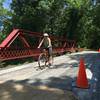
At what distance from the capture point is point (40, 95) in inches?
278

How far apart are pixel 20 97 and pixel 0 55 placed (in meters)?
7.91

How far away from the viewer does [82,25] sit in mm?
43500

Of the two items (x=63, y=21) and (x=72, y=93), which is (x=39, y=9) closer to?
(x=63, y=21)

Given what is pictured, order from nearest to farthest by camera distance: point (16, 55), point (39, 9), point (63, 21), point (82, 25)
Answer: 1. point (16, 55)
2. point (39, 9)
3. point (63, 21)
4. point (82, 25)

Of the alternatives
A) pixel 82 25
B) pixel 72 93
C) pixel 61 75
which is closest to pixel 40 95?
pixel 72 93

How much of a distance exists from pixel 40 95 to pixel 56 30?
30.8 m

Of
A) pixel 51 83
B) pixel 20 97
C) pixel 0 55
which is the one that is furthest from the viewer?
pixel 0 55

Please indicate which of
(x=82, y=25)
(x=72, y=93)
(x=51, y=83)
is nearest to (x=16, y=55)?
(x=51, y=83)

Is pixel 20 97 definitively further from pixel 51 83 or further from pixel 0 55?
pixel 0 55

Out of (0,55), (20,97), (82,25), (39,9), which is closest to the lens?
(20,97)

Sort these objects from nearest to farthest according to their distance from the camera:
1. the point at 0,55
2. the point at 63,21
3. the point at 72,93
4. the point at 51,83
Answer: the point at 72,93 → the point at 51,83 → the point at 0,55 → the point at 63,21

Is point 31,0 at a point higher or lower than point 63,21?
higher

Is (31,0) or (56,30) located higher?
(31,0)

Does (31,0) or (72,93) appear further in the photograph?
(31,0)
